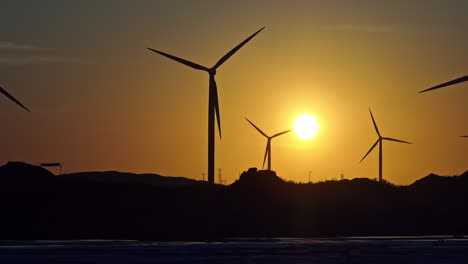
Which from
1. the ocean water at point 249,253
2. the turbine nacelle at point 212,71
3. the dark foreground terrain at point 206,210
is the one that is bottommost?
the ocean water at point 249,253

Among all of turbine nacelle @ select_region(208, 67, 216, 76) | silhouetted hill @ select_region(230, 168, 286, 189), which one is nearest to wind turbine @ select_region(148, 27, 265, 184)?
turbine nacelle @ select_region(208, 67, 216, 76)

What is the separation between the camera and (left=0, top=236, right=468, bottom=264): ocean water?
2938 inches

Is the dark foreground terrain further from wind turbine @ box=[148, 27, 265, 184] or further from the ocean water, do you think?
the ocean water

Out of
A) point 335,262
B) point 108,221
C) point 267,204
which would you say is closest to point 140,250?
point 335,262

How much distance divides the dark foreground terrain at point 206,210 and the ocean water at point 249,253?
40059 millimetres

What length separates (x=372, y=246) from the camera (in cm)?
9156

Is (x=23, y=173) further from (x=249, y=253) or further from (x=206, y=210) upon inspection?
(x=249, y=253)

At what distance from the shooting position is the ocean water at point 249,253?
7463 centimetres

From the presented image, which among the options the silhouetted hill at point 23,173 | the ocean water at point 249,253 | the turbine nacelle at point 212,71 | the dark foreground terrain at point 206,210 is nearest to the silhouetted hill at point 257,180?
the dark foreground terrain at point 206,210

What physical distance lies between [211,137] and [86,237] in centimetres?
1491

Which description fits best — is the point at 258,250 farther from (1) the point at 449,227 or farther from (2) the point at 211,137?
(1) the point at 449,227

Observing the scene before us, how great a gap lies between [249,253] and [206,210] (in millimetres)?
70565

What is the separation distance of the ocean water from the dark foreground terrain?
40.1m

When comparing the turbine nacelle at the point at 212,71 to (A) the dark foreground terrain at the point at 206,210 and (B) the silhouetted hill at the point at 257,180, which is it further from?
(B) the silhouetted hill at the point at 257,180
